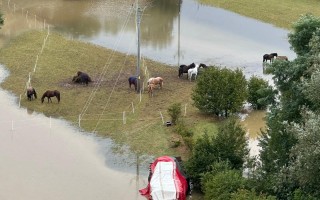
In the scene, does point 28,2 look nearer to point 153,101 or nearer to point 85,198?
point 153,101

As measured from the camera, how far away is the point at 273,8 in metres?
51.4

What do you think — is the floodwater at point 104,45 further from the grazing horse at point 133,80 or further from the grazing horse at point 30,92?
the grazing horse at point 133,80

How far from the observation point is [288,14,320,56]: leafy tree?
19.2 meters

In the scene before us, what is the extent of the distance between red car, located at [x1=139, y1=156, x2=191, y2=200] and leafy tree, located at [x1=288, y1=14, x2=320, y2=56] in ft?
21.5

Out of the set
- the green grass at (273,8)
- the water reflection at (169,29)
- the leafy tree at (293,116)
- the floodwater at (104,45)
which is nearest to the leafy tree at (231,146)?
the leafy tree at (293,116)

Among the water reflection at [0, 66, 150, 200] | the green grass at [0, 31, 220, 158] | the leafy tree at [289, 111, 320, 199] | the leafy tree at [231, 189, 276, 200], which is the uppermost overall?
the leafy tree at [289, 111, 320, 199]

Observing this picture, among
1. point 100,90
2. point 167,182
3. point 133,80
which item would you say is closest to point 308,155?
point 167,182

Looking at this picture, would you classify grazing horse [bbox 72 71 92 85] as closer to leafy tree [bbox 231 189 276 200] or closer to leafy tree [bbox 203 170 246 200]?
leafy tree [bbox 203 170 246 200]

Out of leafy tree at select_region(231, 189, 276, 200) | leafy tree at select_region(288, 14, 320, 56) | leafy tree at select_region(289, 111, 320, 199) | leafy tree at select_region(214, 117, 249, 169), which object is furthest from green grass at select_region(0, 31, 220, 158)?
leafy tree at select_region(289, 111, 320, 199)

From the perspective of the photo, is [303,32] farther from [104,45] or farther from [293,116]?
[104,45]

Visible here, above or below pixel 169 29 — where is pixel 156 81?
below

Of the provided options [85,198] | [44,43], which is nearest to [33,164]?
[85,198]

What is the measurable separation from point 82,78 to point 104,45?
9.55 m

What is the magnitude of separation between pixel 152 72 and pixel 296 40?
55.9 feet
